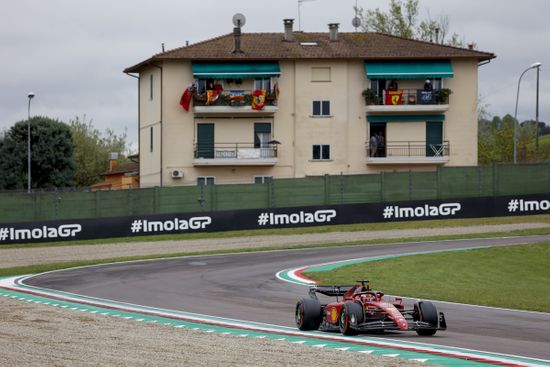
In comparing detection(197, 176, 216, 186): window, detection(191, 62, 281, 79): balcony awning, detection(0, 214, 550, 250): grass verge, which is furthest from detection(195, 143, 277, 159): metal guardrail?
detection(0, 214, 550, 250): grass verge

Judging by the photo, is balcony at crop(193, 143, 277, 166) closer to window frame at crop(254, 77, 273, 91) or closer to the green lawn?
window frame at crop(254, 77, 273, 91)

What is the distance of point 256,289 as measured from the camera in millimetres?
27875

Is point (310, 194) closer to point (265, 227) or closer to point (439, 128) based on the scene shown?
point (265, 227)

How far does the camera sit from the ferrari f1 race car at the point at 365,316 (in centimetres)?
1672

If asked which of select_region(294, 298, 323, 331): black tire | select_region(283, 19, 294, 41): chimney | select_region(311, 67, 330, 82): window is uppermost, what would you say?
select_region(283, 19, 294, 41): chimney

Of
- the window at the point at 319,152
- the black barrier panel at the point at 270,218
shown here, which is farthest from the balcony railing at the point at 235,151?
the black barrier panel at the point at 270,218

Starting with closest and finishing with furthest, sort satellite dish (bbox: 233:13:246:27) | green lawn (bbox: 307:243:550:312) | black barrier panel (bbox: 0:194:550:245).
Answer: green lawn (bbox: 307:243:550:312), black barrier panel (bbox: 0:194:550:245), satellite dish (bbox: 233:13:246:27)

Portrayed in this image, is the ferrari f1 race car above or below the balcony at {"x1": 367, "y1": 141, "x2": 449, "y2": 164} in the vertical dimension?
below

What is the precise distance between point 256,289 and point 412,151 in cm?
3951

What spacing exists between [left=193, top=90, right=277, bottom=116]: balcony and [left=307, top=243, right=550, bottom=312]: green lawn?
26.9 m

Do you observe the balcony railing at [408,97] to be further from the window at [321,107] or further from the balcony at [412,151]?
the balcony at [412,151]

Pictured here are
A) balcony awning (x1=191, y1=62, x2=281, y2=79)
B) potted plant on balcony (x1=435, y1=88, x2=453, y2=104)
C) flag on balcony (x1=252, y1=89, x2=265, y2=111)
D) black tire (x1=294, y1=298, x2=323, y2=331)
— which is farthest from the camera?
potted plant on balcony (x1=435, y1=88, x2=453, y2=104)

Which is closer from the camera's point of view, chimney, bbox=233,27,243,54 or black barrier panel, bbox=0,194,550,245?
black barrier panel, bbox=0,194,550,245

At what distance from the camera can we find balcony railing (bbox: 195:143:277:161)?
6519 cm
